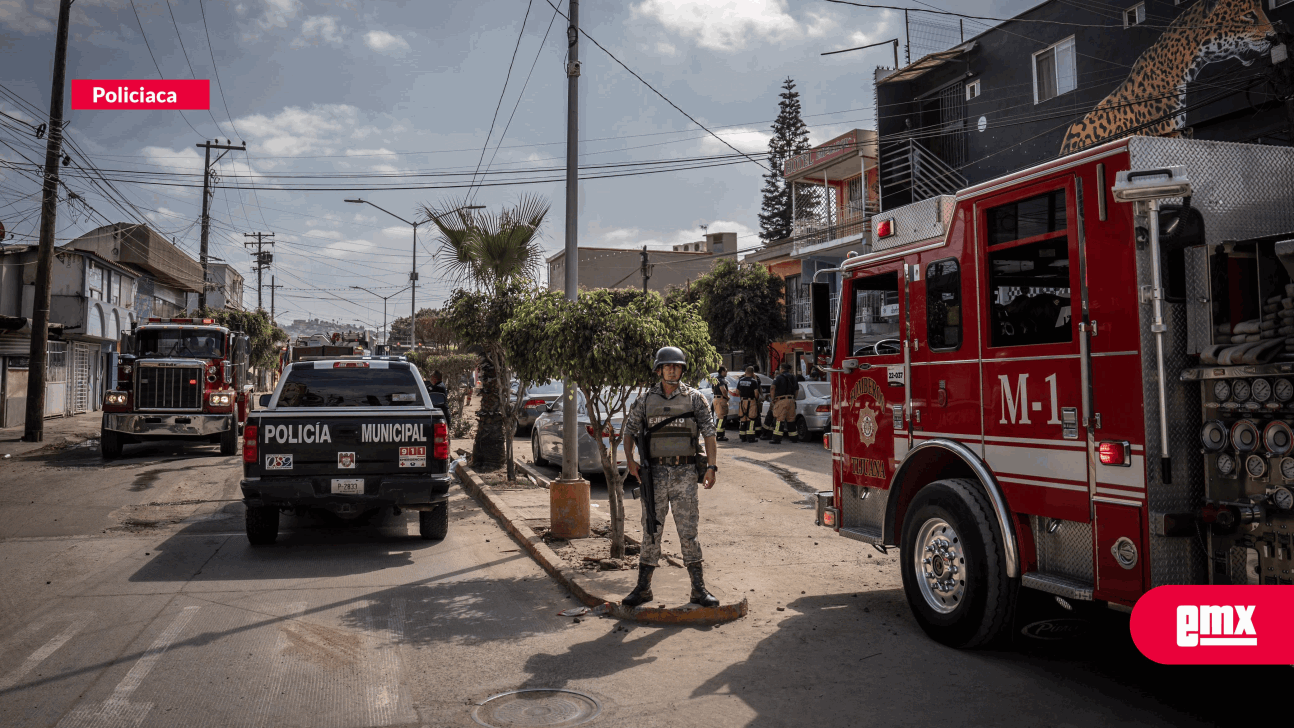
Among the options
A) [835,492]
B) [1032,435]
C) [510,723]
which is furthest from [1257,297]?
[510,723]

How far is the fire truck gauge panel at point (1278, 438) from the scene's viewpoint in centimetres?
385

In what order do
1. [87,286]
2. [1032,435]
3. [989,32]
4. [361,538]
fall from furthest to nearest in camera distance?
1. [87,286]
2. [989,32]
3. [361,538]
4. [1032,435]

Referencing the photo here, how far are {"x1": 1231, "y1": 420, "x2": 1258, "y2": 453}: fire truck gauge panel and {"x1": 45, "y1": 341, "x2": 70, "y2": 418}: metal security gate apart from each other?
104 ft

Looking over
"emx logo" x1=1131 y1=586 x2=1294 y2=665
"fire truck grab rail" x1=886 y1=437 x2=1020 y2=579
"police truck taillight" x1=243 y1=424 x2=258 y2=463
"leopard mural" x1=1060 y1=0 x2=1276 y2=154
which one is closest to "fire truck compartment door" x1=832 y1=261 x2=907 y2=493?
"fire truck grab rail" x1=886 y1=437 x2=1020 y2=579

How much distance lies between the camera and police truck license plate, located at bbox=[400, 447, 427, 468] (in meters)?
8.84

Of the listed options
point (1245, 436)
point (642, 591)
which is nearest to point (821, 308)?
point (642, 591)

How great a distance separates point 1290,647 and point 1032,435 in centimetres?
150

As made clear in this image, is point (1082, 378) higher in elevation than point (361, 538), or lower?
higher

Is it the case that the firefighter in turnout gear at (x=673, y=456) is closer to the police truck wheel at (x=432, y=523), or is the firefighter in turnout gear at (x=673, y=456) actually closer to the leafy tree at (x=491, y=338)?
the police truck wheel at (x=432, y=523)

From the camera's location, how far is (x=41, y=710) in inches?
178

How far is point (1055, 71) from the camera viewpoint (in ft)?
65.2

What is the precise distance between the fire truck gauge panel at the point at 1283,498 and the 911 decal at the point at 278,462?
769 centimetres

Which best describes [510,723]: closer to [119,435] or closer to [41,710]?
[41,710]

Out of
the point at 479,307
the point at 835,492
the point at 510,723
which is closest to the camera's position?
the point at 510,723
